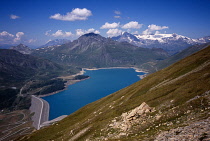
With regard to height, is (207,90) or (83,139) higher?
(207,90)

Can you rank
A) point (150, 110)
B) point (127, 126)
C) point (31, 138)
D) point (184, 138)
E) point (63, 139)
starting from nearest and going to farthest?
point (184, 138) → point (127, 126) → point (150, 110) → point (63, 139) → point (31, 138)

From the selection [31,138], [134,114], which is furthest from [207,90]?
[31,138]

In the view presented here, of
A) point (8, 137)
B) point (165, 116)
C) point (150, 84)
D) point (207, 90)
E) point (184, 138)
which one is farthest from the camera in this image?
point (8, 137)

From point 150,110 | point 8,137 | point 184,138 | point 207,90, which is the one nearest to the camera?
point 184,138

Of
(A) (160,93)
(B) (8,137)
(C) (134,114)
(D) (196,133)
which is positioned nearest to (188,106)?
(C) (134,114)

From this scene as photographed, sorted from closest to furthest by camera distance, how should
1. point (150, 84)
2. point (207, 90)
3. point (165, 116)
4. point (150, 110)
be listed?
point (165, 116), point (207, 90), point (150, 110), point (150, 84)

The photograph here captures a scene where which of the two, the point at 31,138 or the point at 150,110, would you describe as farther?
the point at 31,138

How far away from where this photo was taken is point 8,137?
172 metres

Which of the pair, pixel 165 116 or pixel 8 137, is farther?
pixel 8 137

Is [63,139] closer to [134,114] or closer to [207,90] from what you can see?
[134,114]

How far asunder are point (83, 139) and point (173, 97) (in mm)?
32699

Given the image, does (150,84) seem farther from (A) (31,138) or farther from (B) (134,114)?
(A) (31,138)

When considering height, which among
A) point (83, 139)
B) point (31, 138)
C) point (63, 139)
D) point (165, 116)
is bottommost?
point (31, 138)

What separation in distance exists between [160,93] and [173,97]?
13.0 meters
